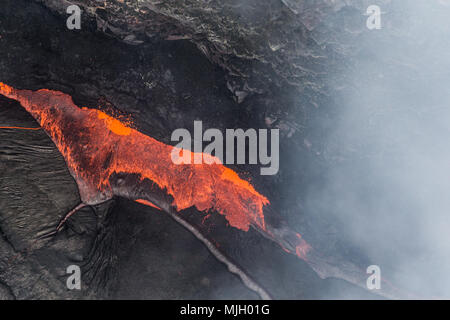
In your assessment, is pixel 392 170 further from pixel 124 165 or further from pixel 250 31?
pixel 124 165

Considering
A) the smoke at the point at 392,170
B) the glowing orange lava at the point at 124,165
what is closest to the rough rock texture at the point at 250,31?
the smoke at the point at 392,170

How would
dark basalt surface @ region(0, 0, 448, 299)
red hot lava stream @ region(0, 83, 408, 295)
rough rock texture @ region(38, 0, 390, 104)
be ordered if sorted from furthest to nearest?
1. red hot lava stream @ region(0, 83, 408, 295)
2. dark basalt surface @ region(0, 0, 448, 299)
3. rough rock texture @ region(38, 0, 390, 104)

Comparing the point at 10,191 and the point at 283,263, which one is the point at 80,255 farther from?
the point at 283,263

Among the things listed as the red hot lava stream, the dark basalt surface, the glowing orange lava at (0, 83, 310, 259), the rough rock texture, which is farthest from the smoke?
the glowing orange lava at (0, 83, 310, 259)

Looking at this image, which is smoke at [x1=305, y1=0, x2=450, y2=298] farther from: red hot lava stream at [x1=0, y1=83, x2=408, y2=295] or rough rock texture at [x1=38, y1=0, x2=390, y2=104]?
red hot lava stream at [x1=0, y1=83, x2=408, y2=295]

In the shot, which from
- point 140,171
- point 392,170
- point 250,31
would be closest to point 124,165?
point 140,171

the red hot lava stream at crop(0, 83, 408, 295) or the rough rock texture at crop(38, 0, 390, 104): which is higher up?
the rough rock texture at crop(38, 0, 390, 104)

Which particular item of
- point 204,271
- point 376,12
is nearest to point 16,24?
point 204,271

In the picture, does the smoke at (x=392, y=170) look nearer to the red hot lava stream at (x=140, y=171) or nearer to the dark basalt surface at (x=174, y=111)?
the dark basalt surface at (x=174, y=111)
